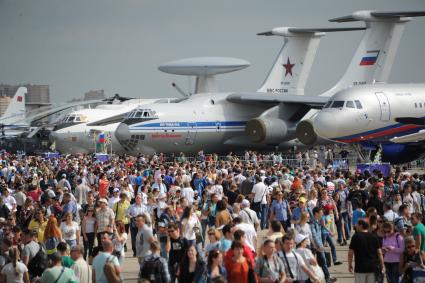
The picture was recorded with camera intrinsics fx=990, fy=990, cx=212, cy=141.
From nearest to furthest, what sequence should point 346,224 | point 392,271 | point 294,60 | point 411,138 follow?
point 392,271, point 346,224, point 411,138, point 294,60

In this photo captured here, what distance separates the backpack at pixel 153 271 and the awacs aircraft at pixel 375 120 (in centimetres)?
2222

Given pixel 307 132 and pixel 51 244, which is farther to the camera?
pixel 307 132

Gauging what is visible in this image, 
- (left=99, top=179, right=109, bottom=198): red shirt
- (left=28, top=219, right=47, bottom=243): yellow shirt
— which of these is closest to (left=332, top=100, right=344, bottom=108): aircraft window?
(left=99, top=179, right=109, bottom=198): red shirt

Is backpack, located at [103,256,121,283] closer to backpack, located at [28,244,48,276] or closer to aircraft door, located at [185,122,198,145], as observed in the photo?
backpack, located at [28,244,48,276]

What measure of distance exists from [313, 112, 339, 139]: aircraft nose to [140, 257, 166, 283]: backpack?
74.6 ft


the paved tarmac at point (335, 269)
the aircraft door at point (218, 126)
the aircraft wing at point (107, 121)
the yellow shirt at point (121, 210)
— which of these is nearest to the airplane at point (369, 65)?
the aircraft door at point (218, 126)

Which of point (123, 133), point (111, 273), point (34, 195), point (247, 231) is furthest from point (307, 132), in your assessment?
point (111, 273)

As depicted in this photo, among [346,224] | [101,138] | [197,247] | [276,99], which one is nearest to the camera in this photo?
[197,247]

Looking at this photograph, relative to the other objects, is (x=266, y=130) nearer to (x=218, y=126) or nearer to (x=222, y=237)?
(x=218, y=126)

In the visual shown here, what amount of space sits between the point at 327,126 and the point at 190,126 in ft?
35.2

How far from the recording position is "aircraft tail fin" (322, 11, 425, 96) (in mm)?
46562

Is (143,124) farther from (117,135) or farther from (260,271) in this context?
(260,271)

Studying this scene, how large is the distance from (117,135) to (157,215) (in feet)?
83.0

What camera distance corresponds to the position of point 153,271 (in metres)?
10.8
